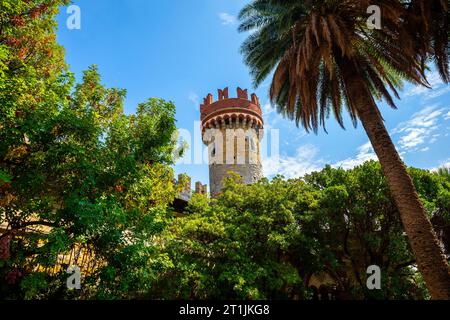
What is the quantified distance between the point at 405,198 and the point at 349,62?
4.64 m

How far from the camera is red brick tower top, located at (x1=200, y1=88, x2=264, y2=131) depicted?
29219 millimetres

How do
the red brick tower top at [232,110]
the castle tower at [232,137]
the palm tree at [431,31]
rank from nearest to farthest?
the palm tree at [431,31] < the castle tower at [232,137] < the red brick tower top at [232,110]

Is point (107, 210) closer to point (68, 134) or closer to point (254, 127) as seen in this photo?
point (68, 134)

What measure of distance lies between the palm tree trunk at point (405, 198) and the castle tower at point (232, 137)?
61.7 ft

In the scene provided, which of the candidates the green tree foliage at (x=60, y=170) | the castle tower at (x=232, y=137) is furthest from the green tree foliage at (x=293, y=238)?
the castle tower at (x=232, y=137)

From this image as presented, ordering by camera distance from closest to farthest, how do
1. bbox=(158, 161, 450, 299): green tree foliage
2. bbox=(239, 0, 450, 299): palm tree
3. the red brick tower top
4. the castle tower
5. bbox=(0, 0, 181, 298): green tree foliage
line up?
bbox=(0, 0, 181, 298): green tree foliage < bbox=(239, 0, 450, 299): palm tree < bbox=(158, 161, 450, 299): green tree foliage < the castle tower < the red brick tower top

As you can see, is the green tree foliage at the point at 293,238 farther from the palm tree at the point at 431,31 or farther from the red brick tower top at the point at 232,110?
the red brick tower top at the point at 232,110

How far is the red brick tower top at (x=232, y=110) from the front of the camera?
1150 inches

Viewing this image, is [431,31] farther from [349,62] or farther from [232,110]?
[232,110]

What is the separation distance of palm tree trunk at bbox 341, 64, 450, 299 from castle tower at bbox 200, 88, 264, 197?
61.7ft

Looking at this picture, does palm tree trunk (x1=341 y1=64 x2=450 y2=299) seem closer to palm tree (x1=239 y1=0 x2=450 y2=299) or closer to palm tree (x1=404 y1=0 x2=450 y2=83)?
palm tree (x1=239 y1=0 x2=450 y2=299)

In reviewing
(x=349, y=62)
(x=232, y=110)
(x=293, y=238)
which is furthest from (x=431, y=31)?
(x=232, y=110)

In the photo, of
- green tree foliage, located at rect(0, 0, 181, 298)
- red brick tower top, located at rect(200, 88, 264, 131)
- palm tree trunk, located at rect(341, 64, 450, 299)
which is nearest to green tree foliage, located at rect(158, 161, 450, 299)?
green tree foliage, located at rect(0, 0, 181, 298)

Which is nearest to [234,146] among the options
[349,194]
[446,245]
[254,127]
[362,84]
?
[254,127]
